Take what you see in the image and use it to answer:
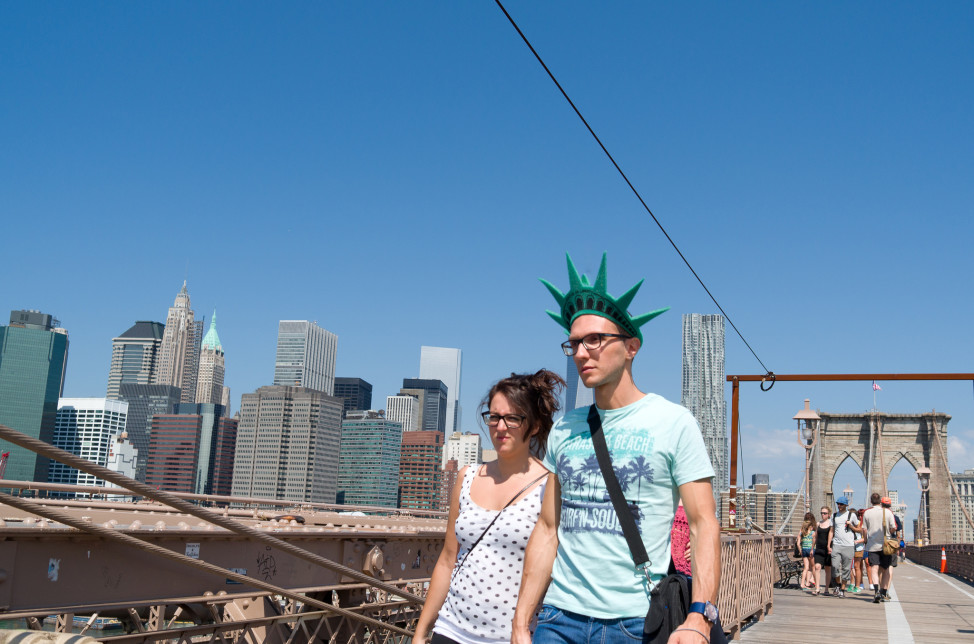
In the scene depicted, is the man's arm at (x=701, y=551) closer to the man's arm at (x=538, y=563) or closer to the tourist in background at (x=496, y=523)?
the man's arm at (x=538, y=563)

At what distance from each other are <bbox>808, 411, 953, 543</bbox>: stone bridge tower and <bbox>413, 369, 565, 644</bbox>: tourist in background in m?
47.7

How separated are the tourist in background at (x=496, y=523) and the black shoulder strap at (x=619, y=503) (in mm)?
778

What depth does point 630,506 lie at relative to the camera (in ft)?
10.00

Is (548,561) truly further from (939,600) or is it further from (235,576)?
(939,600)

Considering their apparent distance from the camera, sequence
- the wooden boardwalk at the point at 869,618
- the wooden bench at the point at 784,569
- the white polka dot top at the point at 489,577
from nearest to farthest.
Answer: the white polka dot top at the point at 489,577 → the wooden boardwalk at the point at 869,618 → the wooden bench at the point at 784,569

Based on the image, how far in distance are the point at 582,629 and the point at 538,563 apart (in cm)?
33

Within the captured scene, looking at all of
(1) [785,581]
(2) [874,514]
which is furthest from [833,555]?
(1) [785,581]

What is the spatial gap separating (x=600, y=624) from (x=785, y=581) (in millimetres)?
15903

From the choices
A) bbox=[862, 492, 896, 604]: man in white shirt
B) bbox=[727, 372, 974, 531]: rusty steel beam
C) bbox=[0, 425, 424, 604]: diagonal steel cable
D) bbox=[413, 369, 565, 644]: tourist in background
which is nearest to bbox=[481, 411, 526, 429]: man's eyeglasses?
bbox=[413, 369, 565, 644]: tourist in background

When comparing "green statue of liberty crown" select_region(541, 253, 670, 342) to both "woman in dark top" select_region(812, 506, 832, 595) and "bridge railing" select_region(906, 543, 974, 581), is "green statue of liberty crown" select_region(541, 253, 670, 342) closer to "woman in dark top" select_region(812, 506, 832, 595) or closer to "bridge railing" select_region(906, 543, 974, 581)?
"woman in dark top" select_region(812, 506, 832, 595)

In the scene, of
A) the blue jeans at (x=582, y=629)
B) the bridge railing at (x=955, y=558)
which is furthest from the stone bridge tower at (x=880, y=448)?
the blue jeans at (x=582, y=629)

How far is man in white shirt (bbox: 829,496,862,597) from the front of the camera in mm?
14453

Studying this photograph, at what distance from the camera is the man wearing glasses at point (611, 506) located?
2959mm

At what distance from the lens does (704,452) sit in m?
3.06
